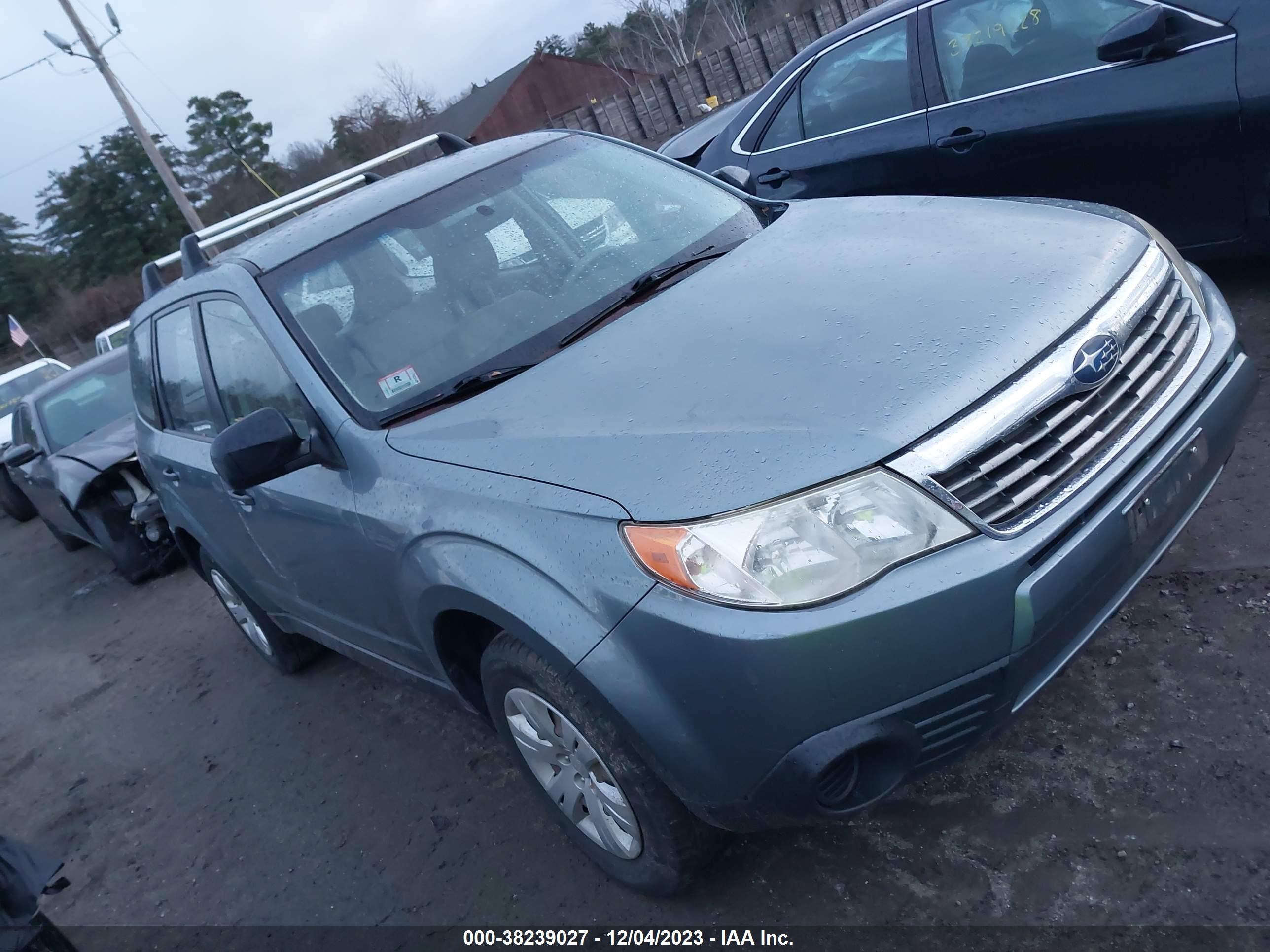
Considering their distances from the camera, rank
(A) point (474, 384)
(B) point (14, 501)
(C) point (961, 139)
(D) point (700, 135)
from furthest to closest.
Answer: (B) point (14, 501), (D) point (700, 135), (C) point (961, 139), (A) point (474, 384)

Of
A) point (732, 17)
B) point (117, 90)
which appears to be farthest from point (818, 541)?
point (732, 17)

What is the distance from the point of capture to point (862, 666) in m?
1.92

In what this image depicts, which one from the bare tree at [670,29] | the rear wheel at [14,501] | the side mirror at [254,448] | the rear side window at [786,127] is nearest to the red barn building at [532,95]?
the bare tree at [670,29]

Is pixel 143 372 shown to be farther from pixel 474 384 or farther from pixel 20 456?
pixel 20 456

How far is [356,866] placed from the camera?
3299 mm

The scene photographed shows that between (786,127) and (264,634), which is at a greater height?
(786,127)

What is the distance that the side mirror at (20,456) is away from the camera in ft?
24.3

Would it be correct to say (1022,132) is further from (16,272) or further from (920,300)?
(16,272)

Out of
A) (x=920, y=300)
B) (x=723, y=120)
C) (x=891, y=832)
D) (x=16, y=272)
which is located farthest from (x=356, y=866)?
(x=16, y=272)

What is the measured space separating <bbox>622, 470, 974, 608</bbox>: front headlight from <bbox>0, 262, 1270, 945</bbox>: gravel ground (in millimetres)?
763

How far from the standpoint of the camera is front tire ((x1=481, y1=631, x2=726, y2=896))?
229 cm

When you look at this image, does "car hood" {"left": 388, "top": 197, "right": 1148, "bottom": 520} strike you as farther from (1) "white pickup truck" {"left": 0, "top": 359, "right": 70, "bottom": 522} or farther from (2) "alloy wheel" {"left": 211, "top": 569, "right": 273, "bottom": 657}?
(1) "white pickup truck" {"left": 0, "top": 359, "right": 70, "bottom": 522}

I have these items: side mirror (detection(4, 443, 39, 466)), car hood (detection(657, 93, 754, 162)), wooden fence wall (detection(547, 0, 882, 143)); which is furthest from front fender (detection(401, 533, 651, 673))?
wooden fence wall (detection(547, 0, 882, 143))

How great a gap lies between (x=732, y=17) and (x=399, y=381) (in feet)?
155
